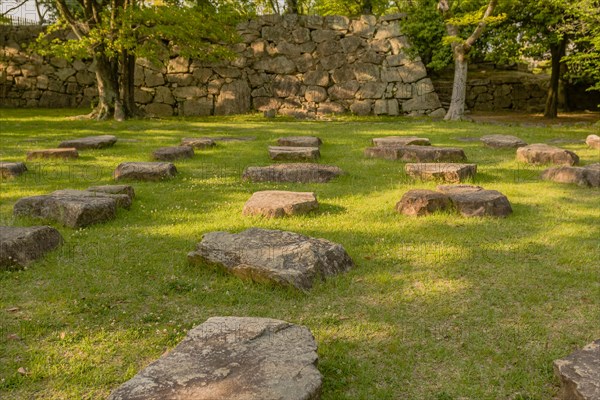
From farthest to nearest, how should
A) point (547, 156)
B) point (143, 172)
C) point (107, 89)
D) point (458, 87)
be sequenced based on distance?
point (458, 87)
point (107, 89)
point (547, 156)
point (143, 172)

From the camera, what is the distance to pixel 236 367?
8.57 feet

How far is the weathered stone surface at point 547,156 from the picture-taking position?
8863mm

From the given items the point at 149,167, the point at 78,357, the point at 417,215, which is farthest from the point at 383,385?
the point at 149,167

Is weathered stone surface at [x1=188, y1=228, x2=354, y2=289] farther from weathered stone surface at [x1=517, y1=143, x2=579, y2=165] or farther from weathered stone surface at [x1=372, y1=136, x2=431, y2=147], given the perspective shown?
weathered stone surface at [x1=372, y1=136, x2=431, y2=147]

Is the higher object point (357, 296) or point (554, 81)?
point (554, 81)

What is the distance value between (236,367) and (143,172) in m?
5.50

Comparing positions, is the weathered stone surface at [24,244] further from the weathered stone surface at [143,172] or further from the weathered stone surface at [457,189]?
the weathered stone surface at [457,189]

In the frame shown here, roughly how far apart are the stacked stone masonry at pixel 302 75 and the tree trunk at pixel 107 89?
321cm

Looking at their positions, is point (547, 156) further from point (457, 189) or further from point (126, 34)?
point (126, 34)

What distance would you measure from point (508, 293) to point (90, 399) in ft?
9.18

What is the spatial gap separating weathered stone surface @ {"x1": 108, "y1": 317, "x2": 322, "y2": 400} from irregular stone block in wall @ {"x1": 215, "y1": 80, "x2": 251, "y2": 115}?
17630 mm

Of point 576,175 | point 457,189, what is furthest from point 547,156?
point 457,189

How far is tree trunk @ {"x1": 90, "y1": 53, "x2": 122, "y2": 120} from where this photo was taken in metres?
16.2

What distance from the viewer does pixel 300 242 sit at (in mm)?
4457
